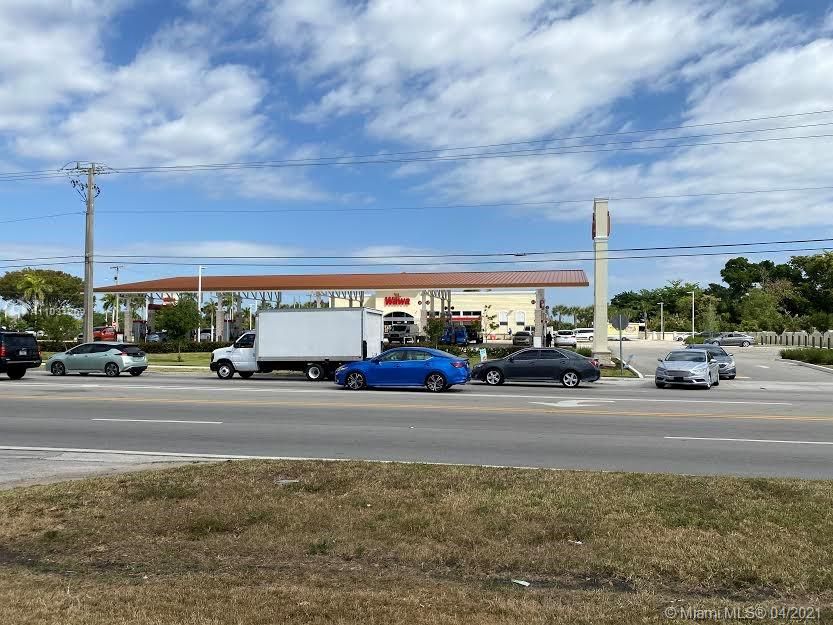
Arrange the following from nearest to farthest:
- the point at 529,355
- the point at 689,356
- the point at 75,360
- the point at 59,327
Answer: the point at 529,355, the point at 689,356, the point at 75,360, the point at 59,327

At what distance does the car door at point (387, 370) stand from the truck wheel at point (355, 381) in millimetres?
271

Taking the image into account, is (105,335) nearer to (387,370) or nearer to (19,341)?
(19,341)

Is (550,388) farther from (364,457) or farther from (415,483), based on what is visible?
(415,483)

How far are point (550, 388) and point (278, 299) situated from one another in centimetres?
4037

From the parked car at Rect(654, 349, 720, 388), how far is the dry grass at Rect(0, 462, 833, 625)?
1787 centimetres

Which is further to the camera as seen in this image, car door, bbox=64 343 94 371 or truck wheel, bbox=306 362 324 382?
car door, bbox=64 343 94 371

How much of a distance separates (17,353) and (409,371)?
1529cm

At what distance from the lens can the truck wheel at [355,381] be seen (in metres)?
22.1

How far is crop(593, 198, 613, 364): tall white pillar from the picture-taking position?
3562cm

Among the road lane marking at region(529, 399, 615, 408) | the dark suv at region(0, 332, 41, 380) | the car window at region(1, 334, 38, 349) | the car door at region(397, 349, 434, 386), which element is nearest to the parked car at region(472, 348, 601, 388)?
the car door at region(397, 349, 434, 386)

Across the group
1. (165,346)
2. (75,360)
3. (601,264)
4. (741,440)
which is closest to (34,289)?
(165,346)

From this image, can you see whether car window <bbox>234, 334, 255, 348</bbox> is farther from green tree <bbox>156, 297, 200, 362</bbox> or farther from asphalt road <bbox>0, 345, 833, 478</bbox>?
green tree <bbox>156, 297, 200, 362</bbox>

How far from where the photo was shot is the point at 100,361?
1150 inches

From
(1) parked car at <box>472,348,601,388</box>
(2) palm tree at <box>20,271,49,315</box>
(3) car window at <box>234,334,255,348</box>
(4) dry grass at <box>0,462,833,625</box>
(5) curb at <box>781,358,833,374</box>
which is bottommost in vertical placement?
(5) curb at <box>781,358,833,374</box>
